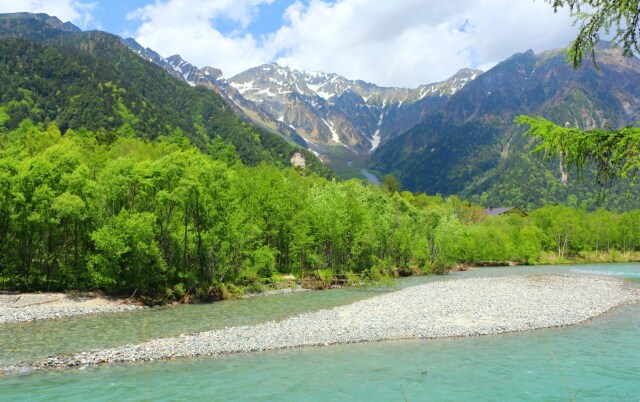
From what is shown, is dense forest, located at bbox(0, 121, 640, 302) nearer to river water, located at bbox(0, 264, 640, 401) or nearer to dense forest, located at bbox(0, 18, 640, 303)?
dense forest, located at bbox(0, 18, 640, 303)

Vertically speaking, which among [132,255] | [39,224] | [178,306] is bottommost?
[178,306]

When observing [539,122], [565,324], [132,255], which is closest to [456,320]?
[565,324]

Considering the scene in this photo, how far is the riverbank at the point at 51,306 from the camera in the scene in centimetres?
3528

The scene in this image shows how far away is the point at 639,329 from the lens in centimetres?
3088

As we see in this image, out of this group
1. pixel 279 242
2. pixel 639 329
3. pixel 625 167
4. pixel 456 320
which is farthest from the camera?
pixel 279 242

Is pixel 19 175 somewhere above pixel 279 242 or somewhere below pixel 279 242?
above

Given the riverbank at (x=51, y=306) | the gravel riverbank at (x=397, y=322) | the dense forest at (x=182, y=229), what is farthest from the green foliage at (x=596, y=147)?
the dense forest at (x=182, y=229)

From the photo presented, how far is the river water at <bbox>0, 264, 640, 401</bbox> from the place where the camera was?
18578mm

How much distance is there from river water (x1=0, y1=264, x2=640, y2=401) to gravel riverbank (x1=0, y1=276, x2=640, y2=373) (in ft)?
4.76

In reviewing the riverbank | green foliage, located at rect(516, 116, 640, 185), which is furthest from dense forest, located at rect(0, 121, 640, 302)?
green foliage, located at rect(516, 116, 640, 185)

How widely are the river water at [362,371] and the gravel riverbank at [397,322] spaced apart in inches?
57.2

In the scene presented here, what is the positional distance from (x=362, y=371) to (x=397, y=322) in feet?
37.8

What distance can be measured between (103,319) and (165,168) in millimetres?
16316

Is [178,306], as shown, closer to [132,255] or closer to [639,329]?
[132,255]
